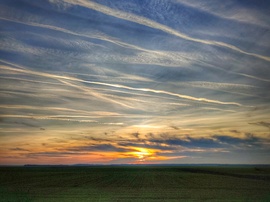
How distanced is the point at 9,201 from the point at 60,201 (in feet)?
13.1

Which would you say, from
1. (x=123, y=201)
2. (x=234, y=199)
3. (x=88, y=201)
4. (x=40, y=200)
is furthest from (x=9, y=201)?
(x=234, y=199)

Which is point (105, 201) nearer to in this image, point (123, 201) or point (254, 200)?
point (123, 201)

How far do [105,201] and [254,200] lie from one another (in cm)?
1267

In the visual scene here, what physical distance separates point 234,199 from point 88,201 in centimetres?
1269

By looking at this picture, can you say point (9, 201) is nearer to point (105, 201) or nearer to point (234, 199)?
point (105, 201)

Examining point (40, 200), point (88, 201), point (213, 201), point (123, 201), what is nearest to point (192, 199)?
point (213, 201)

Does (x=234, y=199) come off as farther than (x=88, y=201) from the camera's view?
Yes

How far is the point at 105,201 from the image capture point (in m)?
27.0

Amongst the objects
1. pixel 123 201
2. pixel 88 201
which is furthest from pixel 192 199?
pixel 88 201

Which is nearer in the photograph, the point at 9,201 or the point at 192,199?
the point at 9,201

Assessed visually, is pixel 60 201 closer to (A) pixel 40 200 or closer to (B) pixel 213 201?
(A) pixel 40 200

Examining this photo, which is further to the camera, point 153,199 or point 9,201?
point 153,199

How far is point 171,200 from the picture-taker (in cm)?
2817

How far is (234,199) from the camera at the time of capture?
29.1 meters
